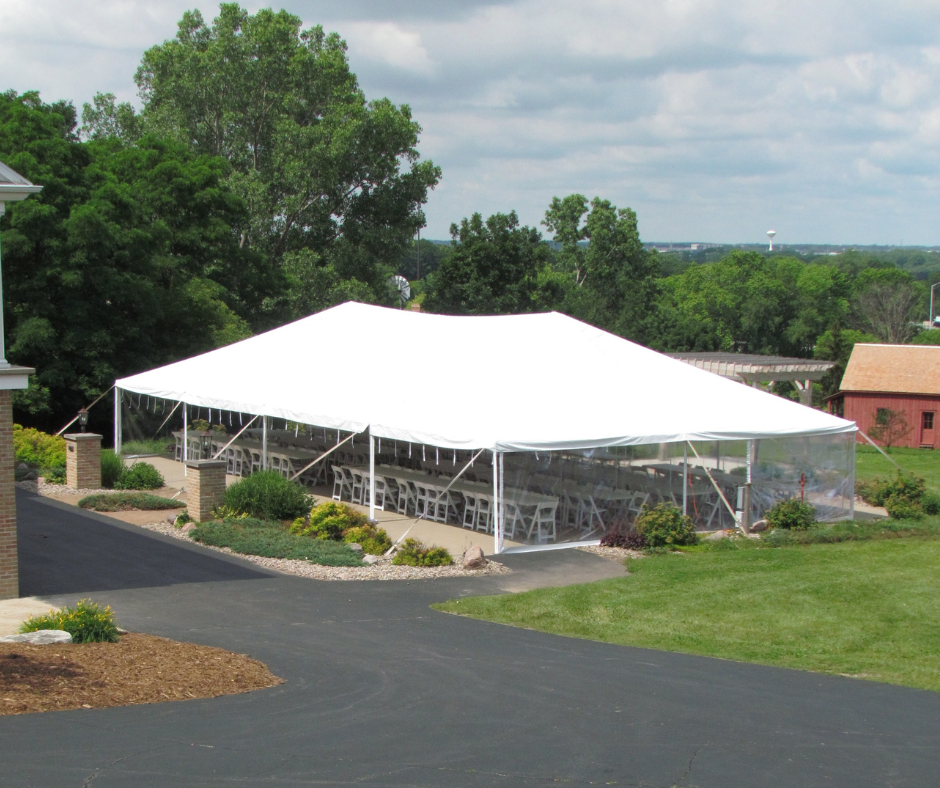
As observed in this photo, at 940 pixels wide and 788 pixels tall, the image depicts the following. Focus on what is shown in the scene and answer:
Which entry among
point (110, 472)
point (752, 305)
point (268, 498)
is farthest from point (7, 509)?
point (752, 305)

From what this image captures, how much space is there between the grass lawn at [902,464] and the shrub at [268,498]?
12817mm

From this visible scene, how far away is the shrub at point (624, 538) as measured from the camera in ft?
53.7

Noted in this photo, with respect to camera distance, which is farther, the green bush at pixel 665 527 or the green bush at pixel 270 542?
the green bush at pixel 665 527

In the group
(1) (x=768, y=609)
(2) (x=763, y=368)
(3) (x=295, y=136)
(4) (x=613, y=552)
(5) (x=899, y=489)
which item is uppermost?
(3) (x=295, y=136)

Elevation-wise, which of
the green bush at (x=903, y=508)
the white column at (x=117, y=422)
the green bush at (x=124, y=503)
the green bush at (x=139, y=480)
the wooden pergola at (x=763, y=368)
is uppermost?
the wooden pergola at (x=763, y=368)

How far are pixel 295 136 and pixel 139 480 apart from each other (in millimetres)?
28442

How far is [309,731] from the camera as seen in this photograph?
24.6 feet

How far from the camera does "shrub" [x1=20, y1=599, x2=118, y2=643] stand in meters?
9.73

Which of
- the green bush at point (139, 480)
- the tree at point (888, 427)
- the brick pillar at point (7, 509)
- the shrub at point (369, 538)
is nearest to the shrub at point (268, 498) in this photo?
the shrub at point (369, 538)

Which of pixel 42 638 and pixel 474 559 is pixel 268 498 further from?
pixel 42 638

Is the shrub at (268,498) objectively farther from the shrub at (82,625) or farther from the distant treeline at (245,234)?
the shrub at (82,625)

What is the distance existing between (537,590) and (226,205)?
83.2 feet

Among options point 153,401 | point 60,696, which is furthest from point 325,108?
point 60,696

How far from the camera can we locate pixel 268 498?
1753cm
